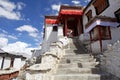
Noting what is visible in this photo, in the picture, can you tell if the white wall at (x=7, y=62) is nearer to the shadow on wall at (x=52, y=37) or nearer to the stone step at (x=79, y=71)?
the shadow on wall at (x=52, y=37)

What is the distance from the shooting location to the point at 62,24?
1947 cm

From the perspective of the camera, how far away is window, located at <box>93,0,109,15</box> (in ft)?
44.5

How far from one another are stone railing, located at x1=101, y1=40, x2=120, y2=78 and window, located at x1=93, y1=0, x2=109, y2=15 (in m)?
7.03

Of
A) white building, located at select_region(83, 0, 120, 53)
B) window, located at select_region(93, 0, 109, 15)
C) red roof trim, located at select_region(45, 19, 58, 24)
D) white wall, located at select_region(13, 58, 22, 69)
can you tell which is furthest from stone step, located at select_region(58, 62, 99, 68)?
white wall, located at select_region(13, 58, 22, 69)

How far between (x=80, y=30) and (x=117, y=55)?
41.8 feet

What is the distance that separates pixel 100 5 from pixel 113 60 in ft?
29.1

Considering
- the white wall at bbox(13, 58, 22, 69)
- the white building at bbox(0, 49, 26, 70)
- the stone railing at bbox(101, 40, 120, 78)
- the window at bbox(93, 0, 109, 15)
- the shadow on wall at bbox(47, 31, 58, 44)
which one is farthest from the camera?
the white wall at bbox(13, 58, 22, 69)

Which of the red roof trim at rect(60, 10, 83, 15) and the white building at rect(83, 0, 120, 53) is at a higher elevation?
the red roof trim at rect(60, 10, 83, 15)

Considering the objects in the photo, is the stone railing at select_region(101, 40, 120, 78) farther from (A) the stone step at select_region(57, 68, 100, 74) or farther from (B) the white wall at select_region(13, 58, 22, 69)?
(B) the white wall at select_region(13, 58, 22, 69)

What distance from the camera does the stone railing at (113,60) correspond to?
6.46m

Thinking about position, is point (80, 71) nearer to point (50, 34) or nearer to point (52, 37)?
point (52, 37)

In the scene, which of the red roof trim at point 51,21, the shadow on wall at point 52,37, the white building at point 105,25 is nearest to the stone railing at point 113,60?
the white building at point 105,25

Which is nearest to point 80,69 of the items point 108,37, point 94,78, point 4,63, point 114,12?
point 94,78

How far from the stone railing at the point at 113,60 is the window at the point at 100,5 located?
277 inches
